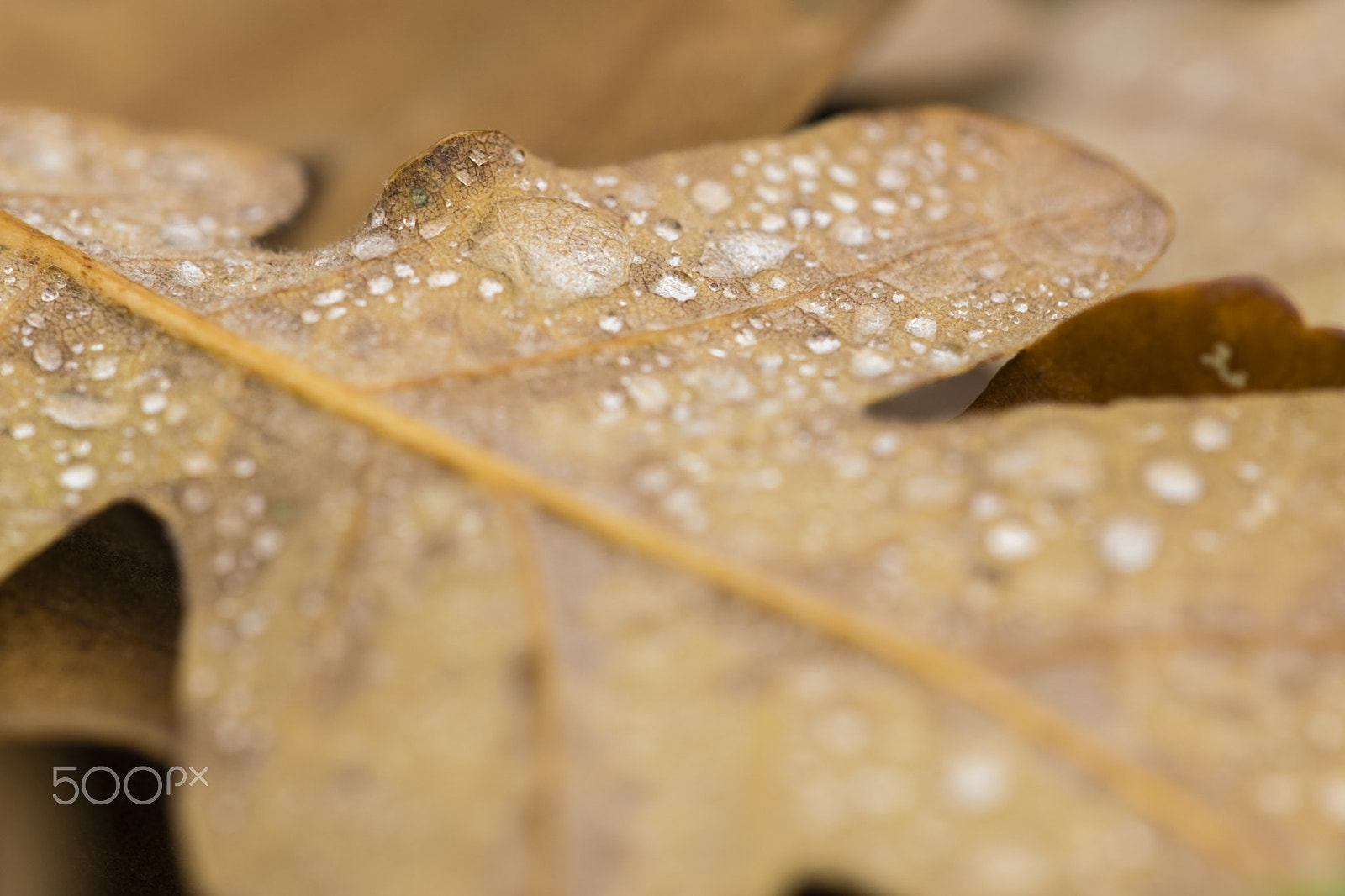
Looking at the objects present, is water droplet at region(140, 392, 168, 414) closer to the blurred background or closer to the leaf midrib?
the leaf midrib

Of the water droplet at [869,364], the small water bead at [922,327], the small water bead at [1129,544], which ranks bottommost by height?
the small water bead at [1129,544]

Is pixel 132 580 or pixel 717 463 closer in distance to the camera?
pixel 717 463

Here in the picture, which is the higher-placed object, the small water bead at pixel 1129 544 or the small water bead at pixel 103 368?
the small water bead at pixel 103 368

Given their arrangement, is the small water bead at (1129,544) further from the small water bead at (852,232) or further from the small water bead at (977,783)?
the small water bead at (852,232)

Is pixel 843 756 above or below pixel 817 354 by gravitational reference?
below

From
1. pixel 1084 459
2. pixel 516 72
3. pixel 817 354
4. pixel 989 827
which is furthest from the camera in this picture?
pixel 516 72

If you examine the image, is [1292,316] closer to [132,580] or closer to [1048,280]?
[1048,280]

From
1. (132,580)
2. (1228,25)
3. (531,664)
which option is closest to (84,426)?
(132,580)

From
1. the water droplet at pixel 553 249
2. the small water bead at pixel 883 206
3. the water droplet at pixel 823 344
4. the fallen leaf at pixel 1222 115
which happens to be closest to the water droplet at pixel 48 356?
the water droplet at pixel 553 249
